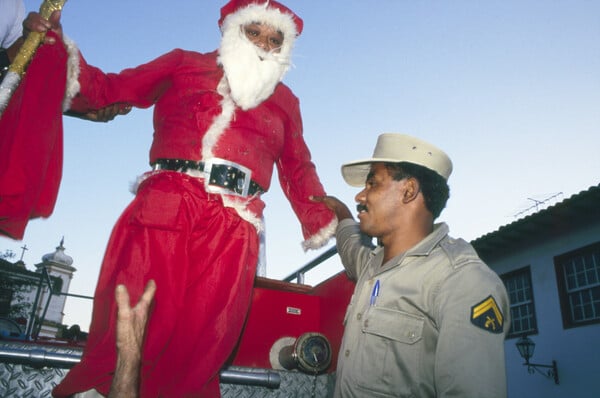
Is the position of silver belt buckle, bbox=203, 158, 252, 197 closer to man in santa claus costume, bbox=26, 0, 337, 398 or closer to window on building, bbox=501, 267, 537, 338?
man in santa claus costume, bbox=26, 0, 337, 398

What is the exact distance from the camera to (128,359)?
1240mm

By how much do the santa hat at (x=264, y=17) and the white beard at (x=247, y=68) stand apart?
90 millimetres

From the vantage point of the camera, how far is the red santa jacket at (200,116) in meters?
2.53

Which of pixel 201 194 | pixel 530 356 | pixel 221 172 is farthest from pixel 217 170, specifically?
pixel 530 356

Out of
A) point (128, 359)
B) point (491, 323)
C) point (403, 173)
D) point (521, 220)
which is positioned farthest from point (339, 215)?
point (521, 220)

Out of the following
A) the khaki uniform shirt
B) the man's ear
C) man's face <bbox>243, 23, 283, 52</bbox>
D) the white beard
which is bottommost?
the khaki uniform shirt

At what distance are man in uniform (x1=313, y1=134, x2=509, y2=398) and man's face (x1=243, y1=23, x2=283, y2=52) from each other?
1017 millimetres

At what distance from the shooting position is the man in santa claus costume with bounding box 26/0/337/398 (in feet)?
6.69

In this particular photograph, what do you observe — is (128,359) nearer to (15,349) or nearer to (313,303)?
(15,349)

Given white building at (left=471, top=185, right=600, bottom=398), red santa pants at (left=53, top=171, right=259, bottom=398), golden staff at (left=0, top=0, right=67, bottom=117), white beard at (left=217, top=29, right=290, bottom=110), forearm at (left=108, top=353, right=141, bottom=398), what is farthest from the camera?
white building at (left=471, top=185, right=600, bottom=398)

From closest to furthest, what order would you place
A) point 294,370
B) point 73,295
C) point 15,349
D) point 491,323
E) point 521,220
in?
point 491,323
point 15,349
point 294,370
point 73,295
point 521,220

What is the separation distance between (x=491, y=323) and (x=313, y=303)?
1.94 meters

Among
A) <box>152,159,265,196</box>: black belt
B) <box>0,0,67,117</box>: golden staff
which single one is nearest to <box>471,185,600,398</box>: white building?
<box>152,159,265,196</box>: black belt

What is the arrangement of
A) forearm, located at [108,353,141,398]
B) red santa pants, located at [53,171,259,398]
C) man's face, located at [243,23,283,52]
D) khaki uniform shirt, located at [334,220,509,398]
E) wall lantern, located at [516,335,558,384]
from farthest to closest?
wall lantern, located at [516,335,558,384]
man's face, located at [243,23,283,52]
red santa pants, located at [53,171,259,398]
khaki uniform shirt, located at [334,220,509,398]
forearm, located at [108,353,141,398]
